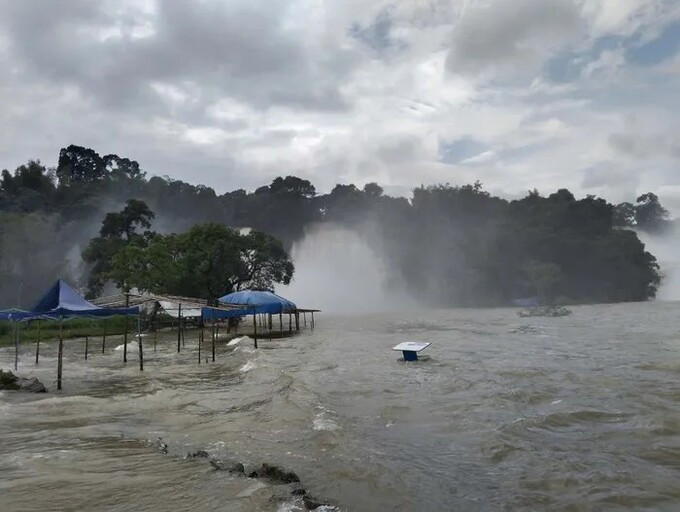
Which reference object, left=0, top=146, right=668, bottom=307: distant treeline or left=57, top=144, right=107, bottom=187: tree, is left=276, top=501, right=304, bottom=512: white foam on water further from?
left=57, top=144, right=107, bottom=187: tree

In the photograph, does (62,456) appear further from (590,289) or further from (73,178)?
(73,178)

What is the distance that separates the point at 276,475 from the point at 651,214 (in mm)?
146690

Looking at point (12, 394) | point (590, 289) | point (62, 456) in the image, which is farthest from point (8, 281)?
point (590, 289)

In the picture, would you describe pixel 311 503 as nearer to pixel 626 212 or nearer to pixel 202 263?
pixel 202 263

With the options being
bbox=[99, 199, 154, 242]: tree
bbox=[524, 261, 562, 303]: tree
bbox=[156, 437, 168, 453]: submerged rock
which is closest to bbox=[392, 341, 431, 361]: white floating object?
bbox=[156, 437, 168, 453]: submerged rock

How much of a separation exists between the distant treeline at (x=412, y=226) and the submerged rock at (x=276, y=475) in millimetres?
62107

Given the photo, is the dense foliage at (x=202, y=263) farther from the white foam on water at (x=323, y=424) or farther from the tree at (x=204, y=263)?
the white foam on water at (x=323, y=424)

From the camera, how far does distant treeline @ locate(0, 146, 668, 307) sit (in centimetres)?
7650

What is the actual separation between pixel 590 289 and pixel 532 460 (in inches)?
3301

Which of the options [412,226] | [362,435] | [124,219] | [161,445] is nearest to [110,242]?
[124,219]

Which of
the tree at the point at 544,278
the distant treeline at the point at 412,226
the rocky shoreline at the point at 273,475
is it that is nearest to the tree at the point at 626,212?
the distant treeline at the point at 412,226

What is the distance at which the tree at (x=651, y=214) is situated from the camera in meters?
129

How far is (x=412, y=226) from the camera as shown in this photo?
A: 96.2m

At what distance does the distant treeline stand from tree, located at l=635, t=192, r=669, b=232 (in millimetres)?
48375
